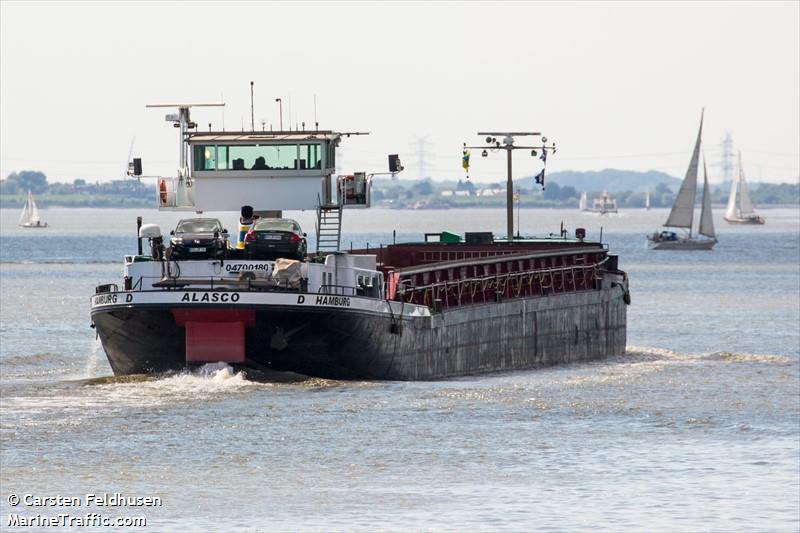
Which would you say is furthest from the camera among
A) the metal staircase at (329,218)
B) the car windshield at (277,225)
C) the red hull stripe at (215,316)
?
the metal staircase at (329,218)

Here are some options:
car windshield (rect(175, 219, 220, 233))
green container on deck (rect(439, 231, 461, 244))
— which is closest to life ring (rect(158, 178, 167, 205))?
car windshield (rect(175, 219, 220, 233))

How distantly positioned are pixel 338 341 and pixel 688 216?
14344 centimetres

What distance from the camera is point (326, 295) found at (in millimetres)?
42062

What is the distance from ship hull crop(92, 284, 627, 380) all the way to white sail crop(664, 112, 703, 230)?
12365cm

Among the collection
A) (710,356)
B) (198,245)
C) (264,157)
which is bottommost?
(710,356)

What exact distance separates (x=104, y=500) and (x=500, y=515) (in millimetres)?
6770

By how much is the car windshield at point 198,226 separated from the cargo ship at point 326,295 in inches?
20.9

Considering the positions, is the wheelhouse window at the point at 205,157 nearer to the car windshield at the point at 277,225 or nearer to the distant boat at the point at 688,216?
the car windshield at the point at 277,225

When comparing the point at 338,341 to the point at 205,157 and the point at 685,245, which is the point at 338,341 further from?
the point at 685,245

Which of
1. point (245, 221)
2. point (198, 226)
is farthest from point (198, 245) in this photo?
point (245, 221)

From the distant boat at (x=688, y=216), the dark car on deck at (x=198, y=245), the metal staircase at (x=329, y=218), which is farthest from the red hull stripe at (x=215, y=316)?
the distant boat at (x=688, y=216)

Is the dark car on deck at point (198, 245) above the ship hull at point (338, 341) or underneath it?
above

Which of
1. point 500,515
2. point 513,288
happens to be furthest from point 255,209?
point 500,515

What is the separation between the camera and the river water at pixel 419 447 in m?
29.3
